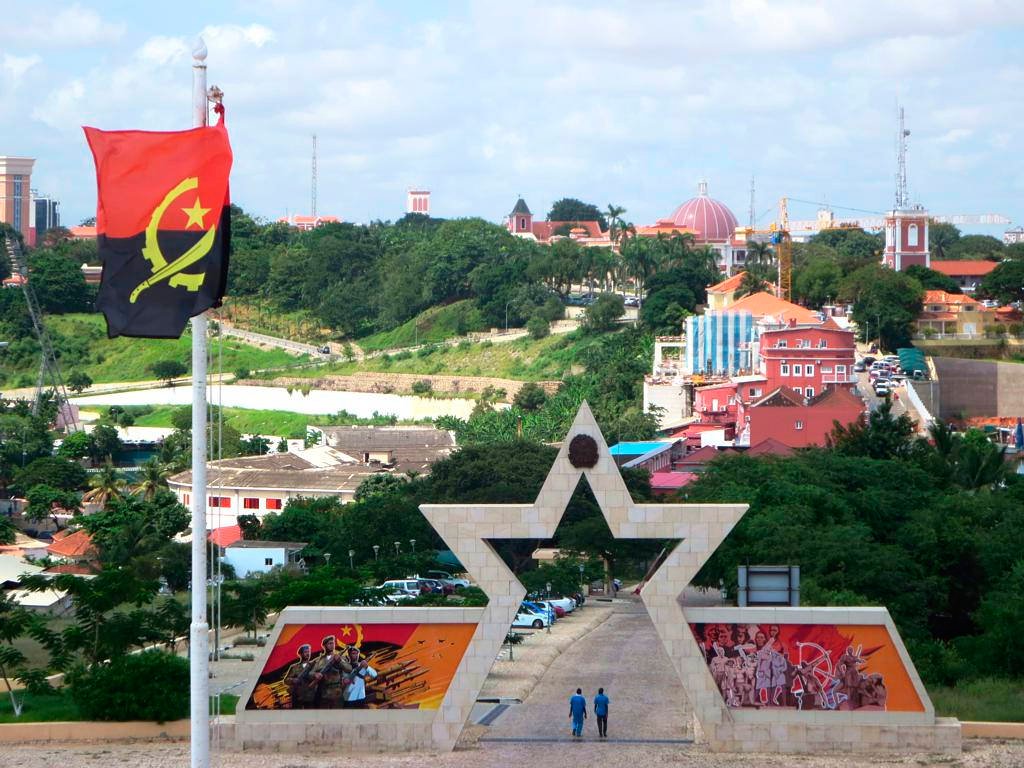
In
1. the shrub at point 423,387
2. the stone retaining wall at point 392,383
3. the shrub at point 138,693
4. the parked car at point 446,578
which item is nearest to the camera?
the shrub at point 138,693

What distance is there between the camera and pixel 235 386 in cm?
10250

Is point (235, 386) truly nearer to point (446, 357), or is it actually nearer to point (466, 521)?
point (446, 357)

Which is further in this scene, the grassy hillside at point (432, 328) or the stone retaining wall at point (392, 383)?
the grassy hillside at point (432, 328)

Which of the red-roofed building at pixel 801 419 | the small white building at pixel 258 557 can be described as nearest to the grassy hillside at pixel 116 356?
the red-roofed building at pixel 801 419

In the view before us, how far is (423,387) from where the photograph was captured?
9875cm

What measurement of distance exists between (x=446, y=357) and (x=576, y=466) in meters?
79.4

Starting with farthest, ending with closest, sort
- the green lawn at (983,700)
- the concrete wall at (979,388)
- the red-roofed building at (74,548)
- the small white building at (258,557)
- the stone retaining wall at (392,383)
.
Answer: the stone retaining wall at (392,383), the concrete wall at (979,388), the red-roofed building at (74,548), the small white building at (258,557), the green lawn at (983,700)

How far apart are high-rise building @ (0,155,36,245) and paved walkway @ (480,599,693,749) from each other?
15908 cm

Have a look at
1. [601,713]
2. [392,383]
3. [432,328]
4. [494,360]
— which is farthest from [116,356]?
[601,713]

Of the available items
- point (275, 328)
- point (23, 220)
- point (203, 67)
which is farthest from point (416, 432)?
point (23, 220)

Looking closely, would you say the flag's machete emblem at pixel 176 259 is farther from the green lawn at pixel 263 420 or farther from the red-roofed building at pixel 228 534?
the green lawn at pixel 263 420

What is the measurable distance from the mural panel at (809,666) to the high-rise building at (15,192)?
172 meters

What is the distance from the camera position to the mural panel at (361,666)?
2489cm

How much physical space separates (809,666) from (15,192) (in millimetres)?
181033
